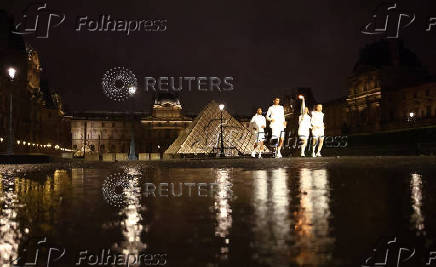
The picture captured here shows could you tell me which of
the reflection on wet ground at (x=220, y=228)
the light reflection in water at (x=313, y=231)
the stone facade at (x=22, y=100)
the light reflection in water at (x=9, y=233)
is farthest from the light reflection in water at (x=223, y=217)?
the stone facade at (x=22, y=100)

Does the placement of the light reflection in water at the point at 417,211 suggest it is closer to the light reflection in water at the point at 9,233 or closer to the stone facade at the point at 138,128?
the light reflection in water at the point at 9,233

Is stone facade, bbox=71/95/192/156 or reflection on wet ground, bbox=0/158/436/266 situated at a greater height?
stone facade, bbox=71/95/192/156

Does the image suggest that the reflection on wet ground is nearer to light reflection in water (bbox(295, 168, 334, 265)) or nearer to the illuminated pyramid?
light reflection in water (bbox(295, 168, 334, 265))

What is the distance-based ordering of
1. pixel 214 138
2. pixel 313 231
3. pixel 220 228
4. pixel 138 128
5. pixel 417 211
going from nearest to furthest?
pixel 313 231 < pixel 220 228 < pixel 417 211 < pixel 214 138 < pixel 138 128

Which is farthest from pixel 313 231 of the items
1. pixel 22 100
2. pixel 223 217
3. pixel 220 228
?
pixel 22 100

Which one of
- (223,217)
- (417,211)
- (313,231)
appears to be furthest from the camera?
(417,211)

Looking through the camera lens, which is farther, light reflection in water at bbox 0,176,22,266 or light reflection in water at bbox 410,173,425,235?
light reflection in water at bbox 410,173,425,235

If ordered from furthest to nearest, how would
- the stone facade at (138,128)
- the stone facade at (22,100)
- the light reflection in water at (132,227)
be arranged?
the stone facade at (138,128)
the stone facade at (22,100)
the light reflection in water at (132,227)

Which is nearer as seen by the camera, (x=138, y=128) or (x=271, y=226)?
(x=271, y=226)

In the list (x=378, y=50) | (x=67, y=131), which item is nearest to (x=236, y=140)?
(x=378, y=50)

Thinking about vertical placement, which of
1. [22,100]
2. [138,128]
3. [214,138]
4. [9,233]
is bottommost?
[9,233]

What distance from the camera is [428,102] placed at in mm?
70750

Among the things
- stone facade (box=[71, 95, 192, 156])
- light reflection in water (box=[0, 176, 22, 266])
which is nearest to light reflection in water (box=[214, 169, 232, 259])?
light reflection in water (box=[0, 176, 22, 266])

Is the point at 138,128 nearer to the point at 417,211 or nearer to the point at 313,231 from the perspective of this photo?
the point at 417,211
